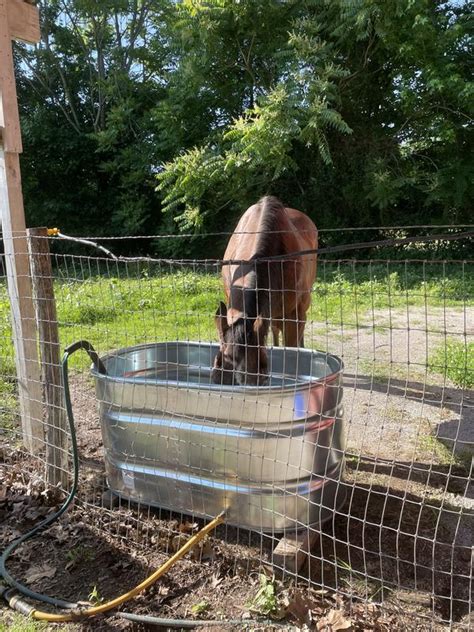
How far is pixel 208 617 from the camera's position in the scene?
2076 millimetres

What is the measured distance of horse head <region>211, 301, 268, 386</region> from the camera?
2789mm

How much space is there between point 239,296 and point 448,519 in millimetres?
1676

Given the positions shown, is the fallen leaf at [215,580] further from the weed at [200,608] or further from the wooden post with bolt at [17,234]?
the wooden post with bolt at [17,234]

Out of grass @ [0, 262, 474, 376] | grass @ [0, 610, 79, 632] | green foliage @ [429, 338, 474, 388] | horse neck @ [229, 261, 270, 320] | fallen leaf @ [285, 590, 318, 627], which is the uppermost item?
horse neck @ [229, 261, 270, 320]

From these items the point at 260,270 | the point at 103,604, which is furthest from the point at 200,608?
the point at 260,270

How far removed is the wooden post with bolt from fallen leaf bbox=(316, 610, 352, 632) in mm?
2118

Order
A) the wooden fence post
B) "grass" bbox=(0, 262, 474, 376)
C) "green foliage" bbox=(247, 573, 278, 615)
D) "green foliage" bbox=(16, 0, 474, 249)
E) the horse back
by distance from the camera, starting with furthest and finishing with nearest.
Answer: "green foliage" bbox=(16, 0, 474, 249)
"grass" bbox=(0, 262, 474, 376)
the horse back
the wooden fence post
"green foliage" bbox=(247, 573, 278, 615)

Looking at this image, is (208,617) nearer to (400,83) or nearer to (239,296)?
(239,296)

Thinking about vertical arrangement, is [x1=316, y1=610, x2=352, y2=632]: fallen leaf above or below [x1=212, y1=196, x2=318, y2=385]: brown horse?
below

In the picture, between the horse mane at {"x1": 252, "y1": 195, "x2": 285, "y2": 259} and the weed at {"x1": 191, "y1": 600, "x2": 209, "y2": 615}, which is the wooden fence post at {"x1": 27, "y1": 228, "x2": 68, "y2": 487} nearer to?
the weed at {"x1": 191, "y1": 600, "x2": 209, "y2": 615}

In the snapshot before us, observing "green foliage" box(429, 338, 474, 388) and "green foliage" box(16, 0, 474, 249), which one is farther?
"green foliage" box(16, 0, 474, 249)

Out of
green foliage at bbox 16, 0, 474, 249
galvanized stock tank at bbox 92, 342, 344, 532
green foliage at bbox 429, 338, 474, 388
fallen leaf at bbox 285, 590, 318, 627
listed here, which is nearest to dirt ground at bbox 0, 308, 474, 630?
fallen leaf at bbox 285, 590, 318, 627

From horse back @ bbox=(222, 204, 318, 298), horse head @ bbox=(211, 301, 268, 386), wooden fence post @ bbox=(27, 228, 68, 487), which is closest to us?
horse head @ bbox=(211, 301, 268, 386)

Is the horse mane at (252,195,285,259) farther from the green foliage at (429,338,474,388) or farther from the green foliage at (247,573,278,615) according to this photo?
the green foliage at (247,573,278,615)
